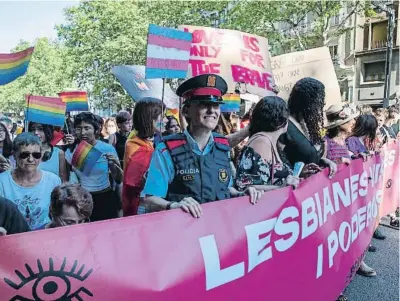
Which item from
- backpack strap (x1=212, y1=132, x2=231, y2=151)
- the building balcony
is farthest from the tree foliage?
backpack strap (x1=212, y1=132, x2=231, y2=151)

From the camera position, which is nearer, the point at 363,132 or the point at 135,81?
the point at 363,132

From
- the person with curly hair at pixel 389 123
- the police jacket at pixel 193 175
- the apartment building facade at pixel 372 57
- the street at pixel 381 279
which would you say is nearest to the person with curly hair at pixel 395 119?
the person with curly hair at pixel 389 123

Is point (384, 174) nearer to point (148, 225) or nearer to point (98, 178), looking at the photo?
point (98, 178)

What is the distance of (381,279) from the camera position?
4.40m

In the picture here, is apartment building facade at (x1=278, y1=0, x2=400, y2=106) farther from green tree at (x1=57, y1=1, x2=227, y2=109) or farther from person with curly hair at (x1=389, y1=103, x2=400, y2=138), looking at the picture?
person with curly hair at (x1=389, y1=103, x2=400, y2=138)

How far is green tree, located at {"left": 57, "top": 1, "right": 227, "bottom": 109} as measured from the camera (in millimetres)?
28812

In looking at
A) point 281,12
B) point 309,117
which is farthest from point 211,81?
point 281,12

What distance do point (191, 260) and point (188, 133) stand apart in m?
0.72

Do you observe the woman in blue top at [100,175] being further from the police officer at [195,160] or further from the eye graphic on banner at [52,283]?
the eye graphic on banner at [52,283]

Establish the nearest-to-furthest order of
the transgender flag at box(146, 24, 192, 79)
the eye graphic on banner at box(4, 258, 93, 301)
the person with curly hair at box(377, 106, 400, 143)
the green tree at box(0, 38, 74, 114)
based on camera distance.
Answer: the eye graphic on banner at box(4, 258, 93, 301) → the transgender flag at box(146, 24, 192, 79) → the person with curly hair at box(377, 106, 400, 143) → the green tree at box(0, 38, 74, 114)

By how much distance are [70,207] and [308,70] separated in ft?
13.7

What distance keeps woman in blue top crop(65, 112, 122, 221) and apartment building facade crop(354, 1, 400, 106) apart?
27610 millimetres

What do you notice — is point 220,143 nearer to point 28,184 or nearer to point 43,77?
point 28,184

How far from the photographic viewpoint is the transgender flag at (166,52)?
3760 millimetres
